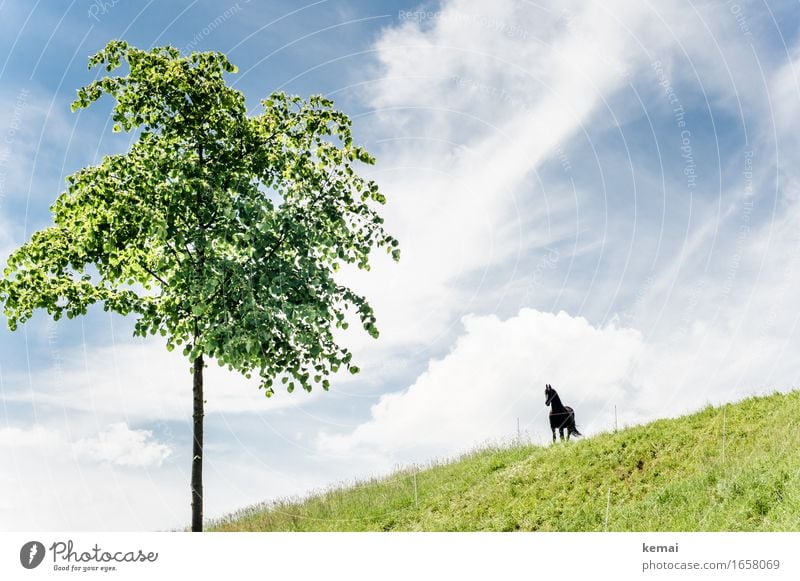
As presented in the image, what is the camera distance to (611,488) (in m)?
17.9

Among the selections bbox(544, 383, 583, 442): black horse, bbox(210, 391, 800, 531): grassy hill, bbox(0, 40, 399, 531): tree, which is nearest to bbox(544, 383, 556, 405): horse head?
bbox(544, 383, 583, 442): black horse

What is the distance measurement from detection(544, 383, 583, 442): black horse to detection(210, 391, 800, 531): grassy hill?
3.97 feet

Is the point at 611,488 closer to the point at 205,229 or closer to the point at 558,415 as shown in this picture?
the point at 558,415

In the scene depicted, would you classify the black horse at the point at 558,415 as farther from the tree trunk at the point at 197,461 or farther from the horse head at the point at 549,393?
the tree trunk at the point at 197,461

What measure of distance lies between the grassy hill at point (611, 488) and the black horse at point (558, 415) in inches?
47.7

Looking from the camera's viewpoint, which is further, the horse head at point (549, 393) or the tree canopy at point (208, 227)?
the horse head at point (549, 393)

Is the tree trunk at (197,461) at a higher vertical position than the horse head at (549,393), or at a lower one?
lower

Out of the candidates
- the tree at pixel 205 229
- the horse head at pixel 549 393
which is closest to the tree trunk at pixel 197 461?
the tree at pixel 205 229

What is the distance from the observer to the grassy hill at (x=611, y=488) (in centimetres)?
1425

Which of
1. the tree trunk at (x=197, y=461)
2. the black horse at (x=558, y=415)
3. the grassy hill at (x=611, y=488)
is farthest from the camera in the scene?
the black horse at (x=558, y=415)

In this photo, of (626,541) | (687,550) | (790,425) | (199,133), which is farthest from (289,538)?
(790,425)

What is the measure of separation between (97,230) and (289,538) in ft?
33.0

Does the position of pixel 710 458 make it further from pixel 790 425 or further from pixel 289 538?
pixel 289 538

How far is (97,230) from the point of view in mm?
16000
